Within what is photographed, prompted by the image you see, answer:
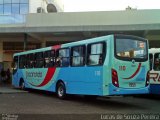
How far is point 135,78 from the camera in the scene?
15.4 meters

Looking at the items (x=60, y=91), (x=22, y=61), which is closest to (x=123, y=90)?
(x=60, y=91)

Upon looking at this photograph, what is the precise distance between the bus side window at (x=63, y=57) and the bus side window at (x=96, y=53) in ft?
7.15

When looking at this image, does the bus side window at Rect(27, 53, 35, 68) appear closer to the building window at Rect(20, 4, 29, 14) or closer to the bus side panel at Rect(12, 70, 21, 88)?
the bus side panel at Rect(12, 70, 21, 88)

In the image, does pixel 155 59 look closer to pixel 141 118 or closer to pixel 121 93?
pixel 121 93

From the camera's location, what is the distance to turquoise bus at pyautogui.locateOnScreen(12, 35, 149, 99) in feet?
48.9

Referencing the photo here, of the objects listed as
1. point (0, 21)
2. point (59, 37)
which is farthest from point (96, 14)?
point (0, 21)

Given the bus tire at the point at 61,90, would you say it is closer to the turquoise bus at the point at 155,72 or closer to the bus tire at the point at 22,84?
the turquoise bus at the point at 155,72

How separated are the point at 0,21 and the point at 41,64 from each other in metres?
17.5

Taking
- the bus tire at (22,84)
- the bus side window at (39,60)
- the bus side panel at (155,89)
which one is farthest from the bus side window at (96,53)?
the bus tire at (22,84)

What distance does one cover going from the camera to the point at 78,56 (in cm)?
1703

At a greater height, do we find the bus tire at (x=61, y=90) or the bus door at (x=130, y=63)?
the bus door at (x=130, y=63)

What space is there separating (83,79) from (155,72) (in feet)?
12.8

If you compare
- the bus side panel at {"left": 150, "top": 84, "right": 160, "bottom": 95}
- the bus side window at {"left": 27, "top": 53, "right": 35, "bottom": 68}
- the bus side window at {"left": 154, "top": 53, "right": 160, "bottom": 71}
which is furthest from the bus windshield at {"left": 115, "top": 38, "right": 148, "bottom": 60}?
the bus side window at {"left": 27, "top": 53, "right": 35, "bottom": 68}

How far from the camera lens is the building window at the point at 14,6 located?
39.4m
